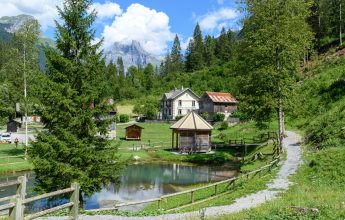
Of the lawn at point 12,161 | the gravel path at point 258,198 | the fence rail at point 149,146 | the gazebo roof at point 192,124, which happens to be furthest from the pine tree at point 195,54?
the gravel path at point 258,198

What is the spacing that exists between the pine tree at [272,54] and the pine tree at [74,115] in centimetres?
1636

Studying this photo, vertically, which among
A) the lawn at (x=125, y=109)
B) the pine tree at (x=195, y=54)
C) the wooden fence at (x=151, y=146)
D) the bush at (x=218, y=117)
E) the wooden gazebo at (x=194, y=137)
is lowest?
the wooden fence at (x=151, y=146)

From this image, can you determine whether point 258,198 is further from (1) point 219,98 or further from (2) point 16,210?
(1) point 219,98

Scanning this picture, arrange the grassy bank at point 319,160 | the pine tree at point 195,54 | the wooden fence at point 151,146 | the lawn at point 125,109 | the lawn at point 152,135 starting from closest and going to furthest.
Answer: the grassy bank at point 319,160, the wooden fence at point 151,146, the lawn at point 152,135, the lawn at point 125,109, the pine tree at point 195,54

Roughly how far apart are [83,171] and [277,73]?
65.9ft

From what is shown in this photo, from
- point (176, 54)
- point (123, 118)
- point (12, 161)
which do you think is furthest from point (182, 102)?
point (12, 161)

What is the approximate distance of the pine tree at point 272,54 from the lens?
35594 mm

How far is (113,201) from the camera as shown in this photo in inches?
1147

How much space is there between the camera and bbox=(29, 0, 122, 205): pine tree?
23.5 meters

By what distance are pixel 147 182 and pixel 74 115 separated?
1453cm

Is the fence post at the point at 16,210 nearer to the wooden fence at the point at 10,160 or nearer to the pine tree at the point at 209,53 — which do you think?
the wooden fence at the point at 10,160

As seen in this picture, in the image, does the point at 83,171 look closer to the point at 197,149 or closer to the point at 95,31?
the point at 95,31

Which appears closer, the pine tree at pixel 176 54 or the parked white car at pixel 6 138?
the parked white car at pixel 6 138

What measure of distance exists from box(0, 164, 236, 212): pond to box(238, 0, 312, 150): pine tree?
8190mm
